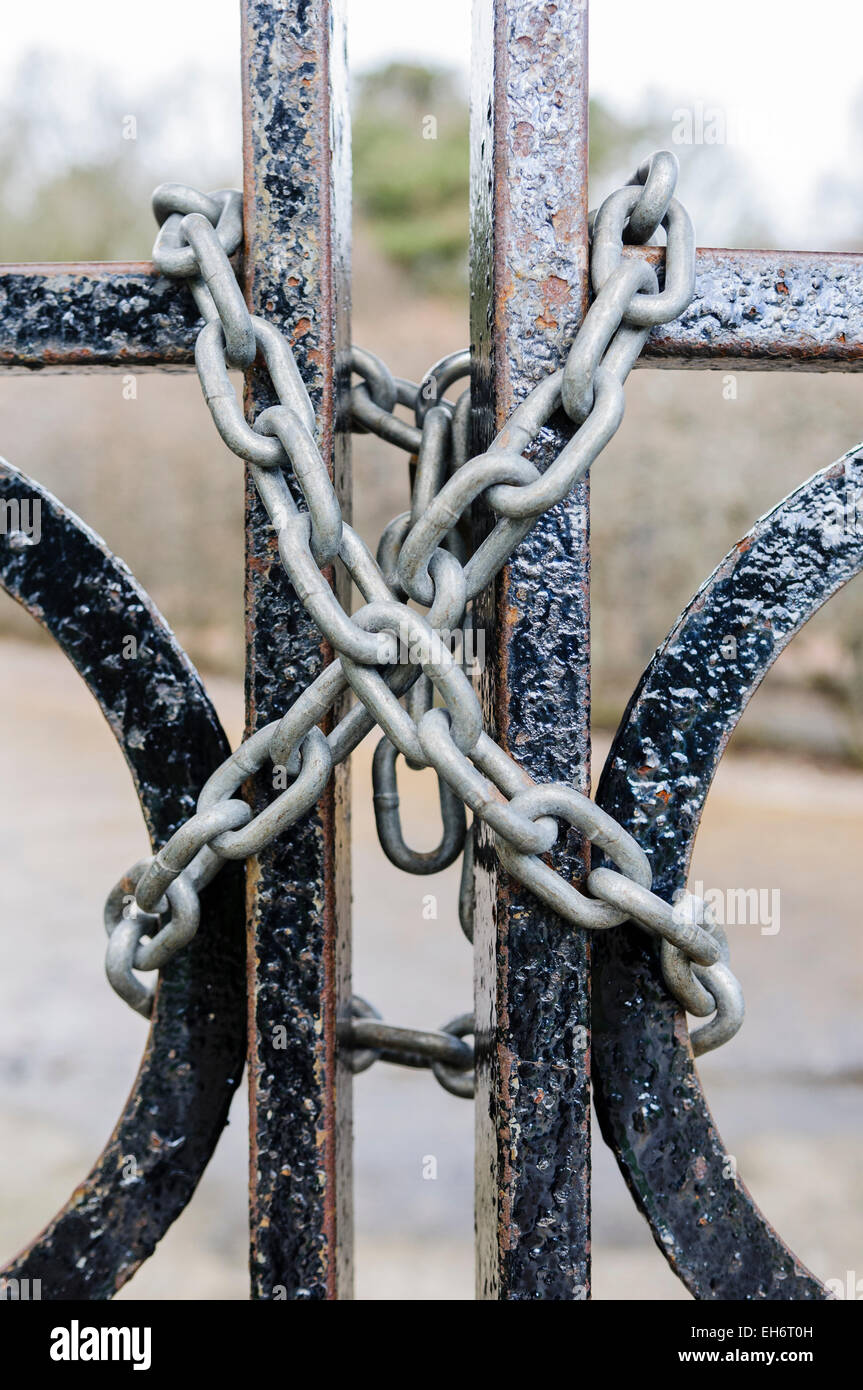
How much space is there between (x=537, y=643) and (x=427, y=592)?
0.20ft

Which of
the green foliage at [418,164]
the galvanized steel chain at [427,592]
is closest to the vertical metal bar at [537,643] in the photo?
the galvanized steel chain at [427,592]

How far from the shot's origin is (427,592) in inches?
12.3

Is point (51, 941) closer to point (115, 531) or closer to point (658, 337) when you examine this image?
point (115, 531)

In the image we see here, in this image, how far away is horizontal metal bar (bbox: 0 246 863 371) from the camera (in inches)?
14.1

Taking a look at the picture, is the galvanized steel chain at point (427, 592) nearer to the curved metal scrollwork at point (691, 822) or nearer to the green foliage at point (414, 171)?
the curved metal scrollwork at point (691, 822)

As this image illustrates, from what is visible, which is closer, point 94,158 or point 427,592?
point 427,592

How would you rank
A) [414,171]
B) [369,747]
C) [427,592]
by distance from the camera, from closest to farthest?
[427,592]
[369,747]
[414,171]

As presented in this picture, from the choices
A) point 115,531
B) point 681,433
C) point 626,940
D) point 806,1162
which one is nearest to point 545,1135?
point 626,940

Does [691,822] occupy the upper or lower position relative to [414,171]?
lower

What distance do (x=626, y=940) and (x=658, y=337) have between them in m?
0.22

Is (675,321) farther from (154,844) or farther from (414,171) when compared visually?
(414,171)

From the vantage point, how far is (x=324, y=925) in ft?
1.21

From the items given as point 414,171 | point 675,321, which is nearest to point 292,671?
point 675,321

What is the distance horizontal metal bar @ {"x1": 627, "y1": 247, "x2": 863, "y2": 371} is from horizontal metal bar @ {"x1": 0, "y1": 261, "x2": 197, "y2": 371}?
0.55ft
